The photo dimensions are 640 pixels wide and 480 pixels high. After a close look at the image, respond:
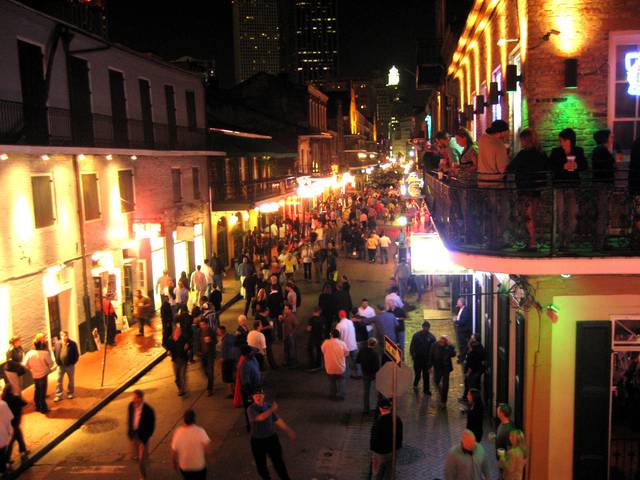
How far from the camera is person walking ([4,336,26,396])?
1238cm

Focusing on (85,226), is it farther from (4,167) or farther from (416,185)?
(416,185)

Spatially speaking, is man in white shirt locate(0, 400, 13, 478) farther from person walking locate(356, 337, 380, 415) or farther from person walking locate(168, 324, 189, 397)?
person walking locate(356, 337, 380, 415)

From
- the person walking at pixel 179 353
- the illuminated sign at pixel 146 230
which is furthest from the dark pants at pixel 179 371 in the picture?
the illuminated sign at pixel 146 230

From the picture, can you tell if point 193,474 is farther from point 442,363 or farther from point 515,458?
point 442,363

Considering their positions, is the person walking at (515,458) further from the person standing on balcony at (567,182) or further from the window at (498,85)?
the window at (498,85)

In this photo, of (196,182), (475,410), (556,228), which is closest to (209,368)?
(475,410)

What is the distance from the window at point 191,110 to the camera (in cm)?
2779

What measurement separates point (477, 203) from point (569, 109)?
6.61ft

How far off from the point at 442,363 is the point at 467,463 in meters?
5.47

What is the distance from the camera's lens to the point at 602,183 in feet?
26.5

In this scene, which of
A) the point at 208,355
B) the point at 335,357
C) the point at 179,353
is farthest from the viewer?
the point at 208,355

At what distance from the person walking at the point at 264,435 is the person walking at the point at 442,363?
15.1 feet

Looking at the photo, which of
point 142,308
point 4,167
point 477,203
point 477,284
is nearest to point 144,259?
point 142,308

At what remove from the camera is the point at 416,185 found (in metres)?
22.0
